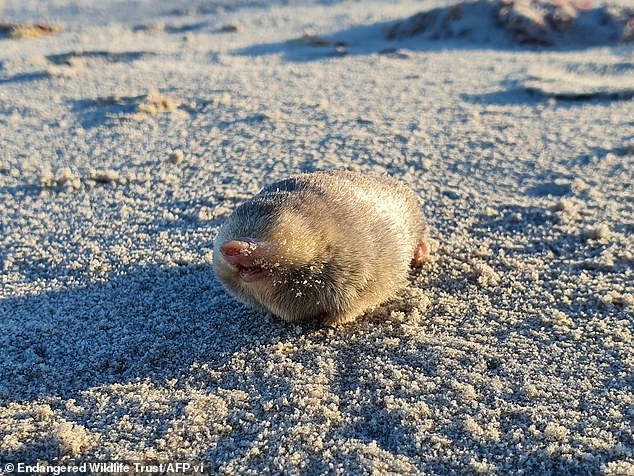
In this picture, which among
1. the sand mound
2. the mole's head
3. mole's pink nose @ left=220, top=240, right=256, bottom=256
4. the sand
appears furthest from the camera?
the sand mound

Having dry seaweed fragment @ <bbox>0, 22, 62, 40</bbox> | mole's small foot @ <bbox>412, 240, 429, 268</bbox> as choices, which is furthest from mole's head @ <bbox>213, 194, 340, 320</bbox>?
dry seaweed fragment @ <bbox>0, 22, 62, 40</bbox>

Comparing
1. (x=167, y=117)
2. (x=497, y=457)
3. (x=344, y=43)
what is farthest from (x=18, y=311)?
(x=344, y=43)

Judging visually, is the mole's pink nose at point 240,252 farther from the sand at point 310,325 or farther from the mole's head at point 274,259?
the sand at point 310,325

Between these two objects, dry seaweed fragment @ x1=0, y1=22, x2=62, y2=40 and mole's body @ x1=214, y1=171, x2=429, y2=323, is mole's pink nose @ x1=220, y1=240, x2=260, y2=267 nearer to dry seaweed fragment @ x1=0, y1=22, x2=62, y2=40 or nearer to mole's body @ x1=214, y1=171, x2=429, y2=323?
mole's body @ x1=214, y1=171, x2=429, y2=323

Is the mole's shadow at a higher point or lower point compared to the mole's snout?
lower

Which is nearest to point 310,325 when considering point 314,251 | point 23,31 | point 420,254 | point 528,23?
point 314,251

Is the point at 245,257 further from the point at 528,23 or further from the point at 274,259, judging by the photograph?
the point at 528,23

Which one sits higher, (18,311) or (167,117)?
(167,117)

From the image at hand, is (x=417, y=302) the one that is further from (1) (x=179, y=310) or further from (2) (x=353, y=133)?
(2) (x=353, y=133)
